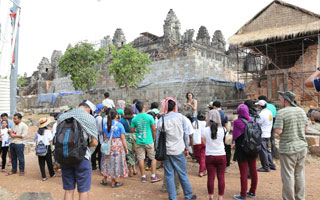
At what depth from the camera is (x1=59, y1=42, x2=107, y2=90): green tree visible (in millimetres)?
19125

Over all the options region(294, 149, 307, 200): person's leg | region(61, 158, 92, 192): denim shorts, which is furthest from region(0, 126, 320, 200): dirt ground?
region(61, 158, 92, 192): denim shorts

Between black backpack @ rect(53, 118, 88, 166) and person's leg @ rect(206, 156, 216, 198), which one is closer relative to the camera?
black backpack @ rect(53, 118, 88, 166)

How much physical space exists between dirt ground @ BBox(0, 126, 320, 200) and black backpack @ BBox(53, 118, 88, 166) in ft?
5.89

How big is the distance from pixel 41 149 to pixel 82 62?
15.1 m

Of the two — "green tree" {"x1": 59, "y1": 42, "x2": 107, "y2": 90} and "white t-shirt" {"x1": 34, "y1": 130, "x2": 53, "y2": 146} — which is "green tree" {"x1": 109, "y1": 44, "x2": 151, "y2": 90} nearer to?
"green tree" {"x1": 59, "y1": 42, "x2": 107, "y2": 90}

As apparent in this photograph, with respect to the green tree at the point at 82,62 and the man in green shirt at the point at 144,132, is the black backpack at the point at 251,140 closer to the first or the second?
the man in green shirt at the point at 144,132

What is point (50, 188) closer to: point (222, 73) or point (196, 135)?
point (196, 135)

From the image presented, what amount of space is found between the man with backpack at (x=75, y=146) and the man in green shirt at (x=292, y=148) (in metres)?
2.84

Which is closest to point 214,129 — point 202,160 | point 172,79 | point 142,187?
point 202,160

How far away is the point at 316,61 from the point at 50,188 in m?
12.8

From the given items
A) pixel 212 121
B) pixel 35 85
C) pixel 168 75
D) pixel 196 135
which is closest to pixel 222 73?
pixel 168 75

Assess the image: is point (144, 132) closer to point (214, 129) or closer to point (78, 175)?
point (214, 129)

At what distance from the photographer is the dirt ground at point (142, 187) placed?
4.48 metres

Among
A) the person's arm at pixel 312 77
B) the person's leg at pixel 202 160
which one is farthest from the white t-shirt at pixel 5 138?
the person's arm at pixel 312 77
